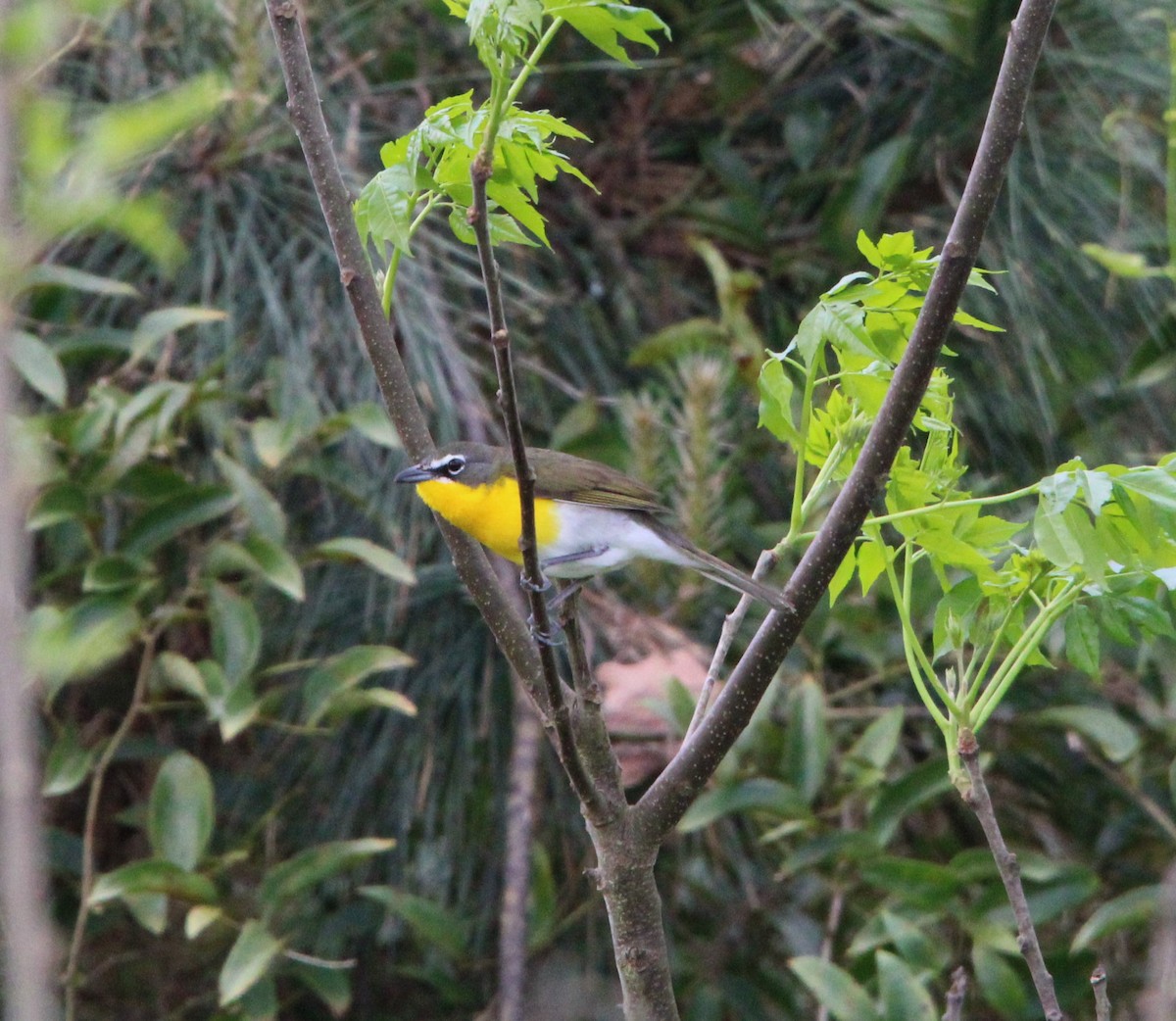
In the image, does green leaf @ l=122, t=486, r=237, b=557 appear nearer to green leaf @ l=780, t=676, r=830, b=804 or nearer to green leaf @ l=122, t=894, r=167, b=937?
green leaf @ l=122, t=894, r=167, b=937

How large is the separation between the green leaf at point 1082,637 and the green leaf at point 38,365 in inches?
50.2

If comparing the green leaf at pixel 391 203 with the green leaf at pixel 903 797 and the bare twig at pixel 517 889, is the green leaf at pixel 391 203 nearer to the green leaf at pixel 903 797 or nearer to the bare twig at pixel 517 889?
the bare twig at pixel 517 889

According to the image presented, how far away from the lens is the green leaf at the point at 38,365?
71.2 inches

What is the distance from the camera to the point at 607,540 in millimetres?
1626

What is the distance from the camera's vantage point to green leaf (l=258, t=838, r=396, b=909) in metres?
1.85

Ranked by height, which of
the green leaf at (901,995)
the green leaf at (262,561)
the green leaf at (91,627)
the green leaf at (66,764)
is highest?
the green leaf at (262,561)

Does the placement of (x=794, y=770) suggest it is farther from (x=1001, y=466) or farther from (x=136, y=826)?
(x=136, y=826)

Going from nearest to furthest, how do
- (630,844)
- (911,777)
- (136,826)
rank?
1. (630,844)
2. (911,777)
3. (136,826)

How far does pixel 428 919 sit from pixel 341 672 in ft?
1.15

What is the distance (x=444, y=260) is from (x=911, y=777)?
97 cm

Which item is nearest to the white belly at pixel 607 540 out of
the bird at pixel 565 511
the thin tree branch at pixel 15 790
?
the bird at pixel 565 511

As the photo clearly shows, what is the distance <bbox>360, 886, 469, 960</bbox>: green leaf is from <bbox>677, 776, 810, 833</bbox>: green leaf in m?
0.35

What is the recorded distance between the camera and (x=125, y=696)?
206 centimetres

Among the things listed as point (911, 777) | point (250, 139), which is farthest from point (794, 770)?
point (250, 139)
